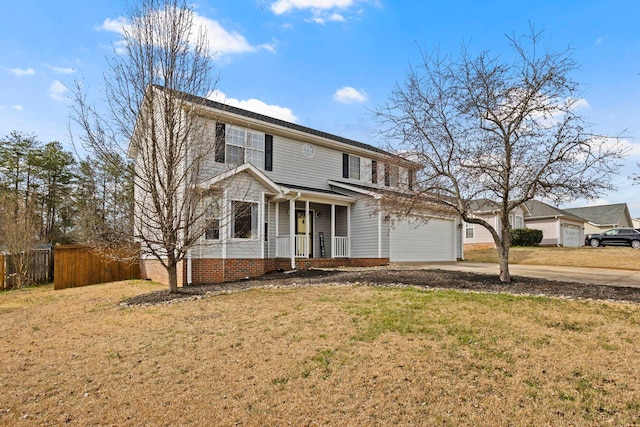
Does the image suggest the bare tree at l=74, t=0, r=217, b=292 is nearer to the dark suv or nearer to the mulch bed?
the mulch bed

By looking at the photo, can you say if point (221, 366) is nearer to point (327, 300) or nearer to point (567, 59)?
point (327, 300)

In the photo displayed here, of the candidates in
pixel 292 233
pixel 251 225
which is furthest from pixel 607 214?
pixel 251 225

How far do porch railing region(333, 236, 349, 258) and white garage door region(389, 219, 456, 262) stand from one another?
1953mm

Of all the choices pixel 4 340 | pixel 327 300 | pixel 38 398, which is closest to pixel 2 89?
pixel 4 340

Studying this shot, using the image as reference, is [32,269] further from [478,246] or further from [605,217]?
[605,217]

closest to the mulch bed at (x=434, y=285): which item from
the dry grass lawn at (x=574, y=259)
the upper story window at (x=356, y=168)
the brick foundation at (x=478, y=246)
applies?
the upper story window at (x=356, y=168)

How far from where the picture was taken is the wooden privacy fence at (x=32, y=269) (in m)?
16.3

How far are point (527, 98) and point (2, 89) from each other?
1315 centimetres

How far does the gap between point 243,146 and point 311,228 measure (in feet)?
16.2

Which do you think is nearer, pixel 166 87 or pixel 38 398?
pixel 38 398

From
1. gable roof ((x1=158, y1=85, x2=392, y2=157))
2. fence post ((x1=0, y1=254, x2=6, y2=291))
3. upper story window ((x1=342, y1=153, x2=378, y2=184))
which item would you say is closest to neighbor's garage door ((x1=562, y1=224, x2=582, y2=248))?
upper story window ((x1=342, y1=153, x2=378, y2=184))

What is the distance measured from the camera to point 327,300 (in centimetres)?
843

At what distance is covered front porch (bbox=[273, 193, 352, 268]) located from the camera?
1579 cm

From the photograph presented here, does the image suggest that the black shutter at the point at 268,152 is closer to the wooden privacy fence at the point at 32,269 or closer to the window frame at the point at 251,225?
the window frame at the point at 251,225
